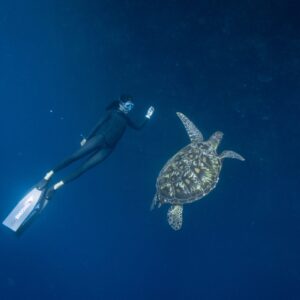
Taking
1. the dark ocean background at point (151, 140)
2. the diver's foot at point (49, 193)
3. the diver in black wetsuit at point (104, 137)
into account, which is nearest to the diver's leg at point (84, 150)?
the diver in black wetsuit at point (104, 137)

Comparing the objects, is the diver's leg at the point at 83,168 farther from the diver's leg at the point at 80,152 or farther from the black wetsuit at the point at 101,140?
the diver's leg at the point at 80,152

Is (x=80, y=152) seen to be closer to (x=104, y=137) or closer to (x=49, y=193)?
(x=104, y=137)

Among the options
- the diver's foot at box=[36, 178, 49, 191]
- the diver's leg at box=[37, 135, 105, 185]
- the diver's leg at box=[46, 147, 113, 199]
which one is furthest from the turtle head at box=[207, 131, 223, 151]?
the diver's foot at box=[36, 178, 49, 191]

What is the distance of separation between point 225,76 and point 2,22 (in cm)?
1546

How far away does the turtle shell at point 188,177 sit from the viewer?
8984 millimetres

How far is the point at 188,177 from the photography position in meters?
8.97

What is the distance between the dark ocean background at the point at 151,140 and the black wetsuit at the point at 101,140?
5.05 meters

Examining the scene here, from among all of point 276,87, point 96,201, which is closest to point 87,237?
point 96,201

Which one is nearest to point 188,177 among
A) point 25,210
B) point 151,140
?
point 25,210

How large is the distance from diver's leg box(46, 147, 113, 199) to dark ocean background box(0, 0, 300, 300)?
589 cm

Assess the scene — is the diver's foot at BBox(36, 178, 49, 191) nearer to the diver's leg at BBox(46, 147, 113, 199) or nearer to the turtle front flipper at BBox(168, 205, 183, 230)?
the diver's leg at BBox(46, 147, 113, 199)

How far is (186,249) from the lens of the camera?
66.3ft

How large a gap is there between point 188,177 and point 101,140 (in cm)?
284

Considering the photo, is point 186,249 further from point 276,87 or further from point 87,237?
point 276,87
